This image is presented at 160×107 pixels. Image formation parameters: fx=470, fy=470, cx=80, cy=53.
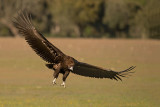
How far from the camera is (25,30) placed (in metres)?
10.1

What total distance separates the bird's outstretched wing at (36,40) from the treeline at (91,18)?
216ft

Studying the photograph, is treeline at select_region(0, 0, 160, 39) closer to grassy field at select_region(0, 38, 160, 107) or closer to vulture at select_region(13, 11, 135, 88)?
grassy field at select_region(0, 38, 160, 107)

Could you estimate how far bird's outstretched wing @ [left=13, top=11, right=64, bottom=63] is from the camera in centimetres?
992

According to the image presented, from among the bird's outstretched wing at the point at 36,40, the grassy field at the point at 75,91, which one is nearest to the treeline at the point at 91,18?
the grassy field at the point at 75,91

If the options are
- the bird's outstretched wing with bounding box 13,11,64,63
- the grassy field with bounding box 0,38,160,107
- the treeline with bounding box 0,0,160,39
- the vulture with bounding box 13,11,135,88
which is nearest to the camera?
the vulture with bounding box 13,11,135,88

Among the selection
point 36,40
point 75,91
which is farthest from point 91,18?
point 36,40

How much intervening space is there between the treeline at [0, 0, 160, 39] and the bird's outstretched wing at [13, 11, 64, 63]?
66.0 metres

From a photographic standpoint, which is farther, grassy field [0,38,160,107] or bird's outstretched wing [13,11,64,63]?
grassy field [0,38,160,107]

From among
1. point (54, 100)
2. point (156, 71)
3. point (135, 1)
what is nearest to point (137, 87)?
point (54, 100)

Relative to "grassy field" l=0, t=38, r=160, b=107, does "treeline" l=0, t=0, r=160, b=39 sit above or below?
above

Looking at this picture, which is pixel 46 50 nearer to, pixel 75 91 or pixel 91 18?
pixel 75 91

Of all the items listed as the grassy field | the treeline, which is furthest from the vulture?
the treeline

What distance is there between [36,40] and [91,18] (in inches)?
2871

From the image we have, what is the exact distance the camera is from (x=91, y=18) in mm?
82750
